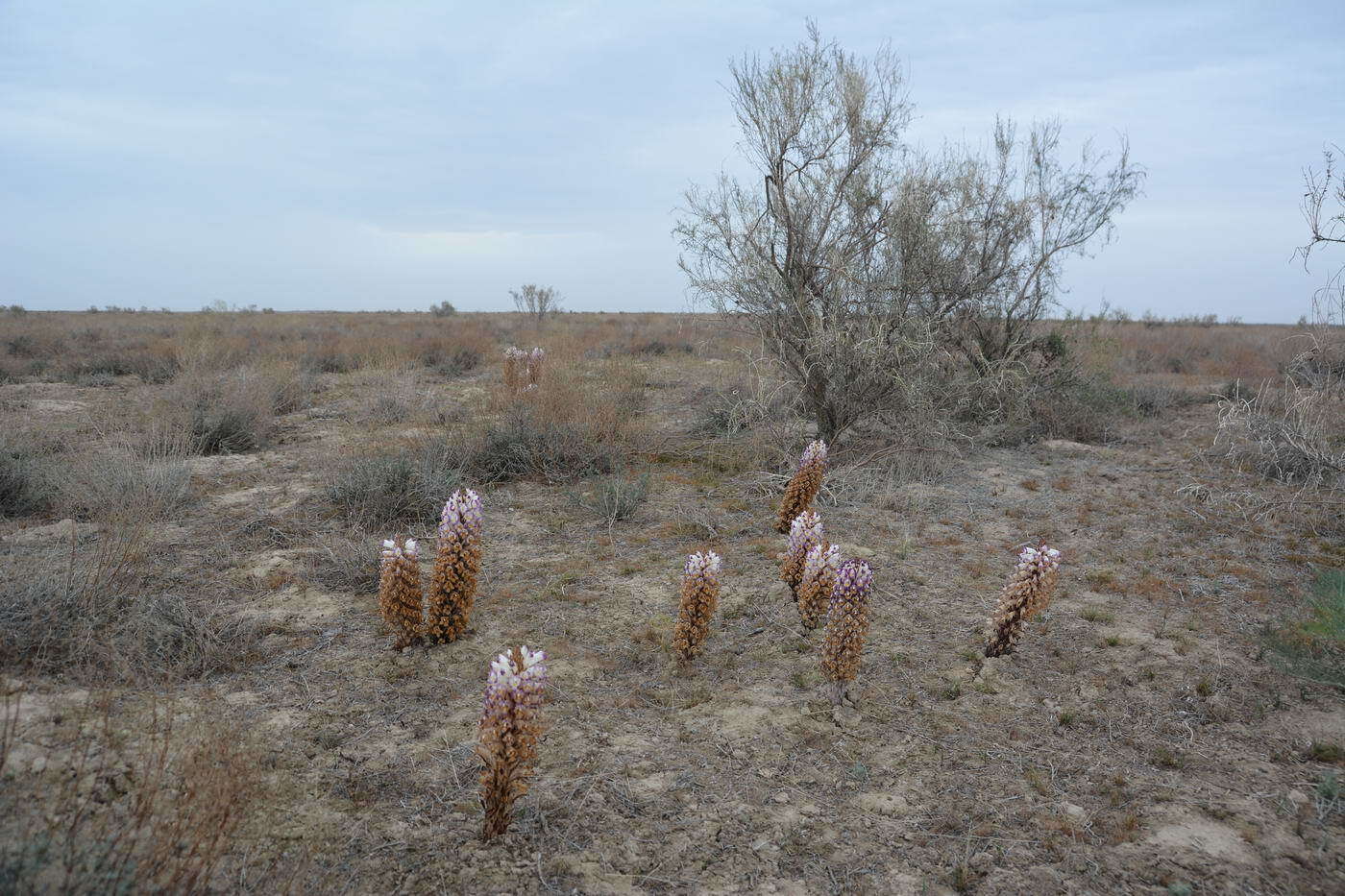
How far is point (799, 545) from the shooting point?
407 cm

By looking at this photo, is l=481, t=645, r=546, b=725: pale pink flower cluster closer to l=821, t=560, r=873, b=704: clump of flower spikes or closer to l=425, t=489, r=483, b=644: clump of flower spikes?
l=425, t=489, r=483, b=644: clump of flower spikes

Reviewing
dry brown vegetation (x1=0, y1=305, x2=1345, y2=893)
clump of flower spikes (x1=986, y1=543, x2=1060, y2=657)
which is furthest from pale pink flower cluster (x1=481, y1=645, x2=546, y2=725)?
clump of flower spikes (x1=986, y1=543, x2=1060, y2=657)

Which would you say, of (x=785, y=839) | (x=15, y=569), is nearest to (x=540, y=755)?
(x=785, y=839)

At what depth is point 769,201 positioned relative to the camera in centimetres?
719

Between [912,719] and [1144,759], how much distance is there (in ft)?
3.01

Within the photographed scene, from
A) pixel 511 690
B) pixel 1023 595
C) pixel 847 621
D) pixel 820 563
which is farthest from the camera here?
pixel 820 563

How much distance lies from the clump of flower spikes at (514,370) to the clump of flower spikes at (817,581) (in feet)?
17.8

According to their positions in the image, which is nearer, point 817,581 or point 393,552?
point 393,552

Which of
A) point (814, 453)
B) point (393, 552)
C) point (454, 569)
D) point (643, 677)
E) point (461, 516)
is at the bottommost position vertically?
point (643, 677)

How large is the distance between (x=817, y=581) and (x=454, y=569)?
6.21 ft

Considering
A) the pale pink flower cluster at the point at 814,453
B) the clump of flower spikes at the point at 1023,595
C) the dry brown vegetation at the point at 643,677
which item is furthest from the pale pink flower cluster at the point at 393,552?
the clump of flower spikes at the point at 1023,595

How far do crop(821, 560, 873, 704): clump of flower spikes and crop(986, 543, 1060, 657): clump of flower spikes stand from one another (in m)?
0.92

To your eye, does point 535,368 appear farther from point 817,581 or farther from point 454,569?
point 817,581

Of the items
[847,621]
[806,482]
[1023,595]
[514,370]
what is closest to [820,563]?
[847,621]
